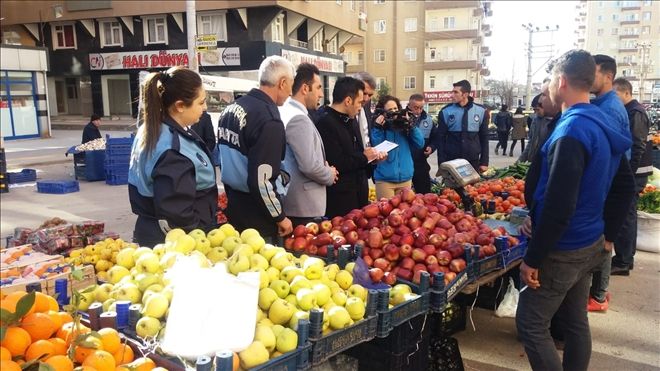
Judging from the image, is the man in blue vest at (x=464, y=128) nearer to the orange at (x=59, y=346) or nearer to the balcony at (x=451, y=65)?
the orange at (x=59, y=346)

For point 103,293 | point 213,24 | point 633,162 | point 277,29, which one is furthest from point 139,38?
point 103,293

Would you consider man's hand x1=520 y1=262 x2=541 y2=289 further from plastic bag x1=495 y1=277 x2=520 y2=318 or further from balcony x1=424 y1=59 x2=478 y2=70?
balcony x1=424 y1=59 x2=478 y2=70

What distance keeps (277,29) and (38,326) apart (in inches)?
1120

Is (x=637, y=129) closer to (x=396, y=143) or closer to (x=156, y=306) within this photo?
(x=396, y=143)

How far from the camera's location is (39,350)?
1663 mm

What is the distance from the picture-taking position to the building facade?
89.9 feet

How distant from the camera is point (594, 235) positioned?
271 cm

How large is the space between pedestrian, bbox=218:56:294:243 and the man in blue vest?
410 cm

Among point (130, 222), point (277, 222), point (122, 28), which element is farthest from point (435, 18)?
point (277, 222)

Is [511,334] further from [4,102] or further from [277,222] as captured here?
[4,102]

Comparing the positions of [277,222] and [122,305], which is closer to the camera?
[122,305]

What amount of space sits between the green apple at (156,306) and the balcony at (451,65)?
53050 mm

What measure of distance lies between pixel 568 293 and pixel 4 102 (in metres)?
23.2

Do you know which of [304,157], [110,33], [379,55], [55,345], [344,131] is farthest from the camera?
[379,55]
